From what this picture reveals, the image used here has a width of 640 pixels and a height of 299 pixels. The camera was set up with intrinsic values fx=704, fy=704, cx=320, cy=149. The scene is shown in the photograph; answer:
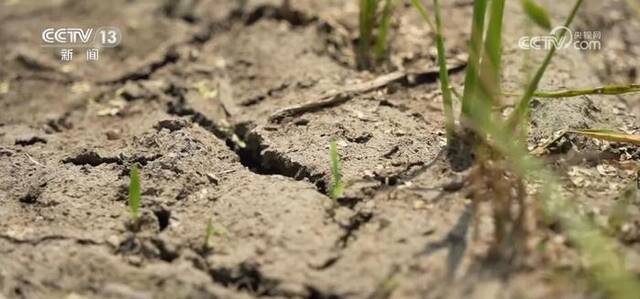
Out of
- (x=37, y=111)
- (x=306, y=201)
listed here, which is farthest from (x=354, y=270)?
(x=37, y=111)

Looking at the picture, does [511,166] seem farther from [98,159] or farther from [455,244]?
[98,159]

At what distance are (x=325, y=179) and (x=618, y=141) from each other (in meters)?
0.63

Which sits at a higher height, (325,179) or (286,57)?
(286,57)

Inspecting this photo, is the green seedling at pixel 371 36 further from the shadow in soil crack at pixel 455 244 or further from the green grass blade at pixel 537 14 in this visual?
the shadow in soil crack at pixel 455 244

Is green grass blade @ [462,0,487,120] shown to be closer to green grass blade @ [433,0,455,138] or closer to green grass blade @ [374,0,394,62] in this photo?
green grass blade @ [433,0,455,138]

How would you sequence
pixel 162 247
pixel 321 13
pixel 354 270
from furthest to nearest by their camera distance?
1. pixel 321 13
2. pixel 162 247
3. pixel 354 270

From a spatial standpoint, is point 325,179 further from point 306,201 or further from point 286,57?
point 286,57

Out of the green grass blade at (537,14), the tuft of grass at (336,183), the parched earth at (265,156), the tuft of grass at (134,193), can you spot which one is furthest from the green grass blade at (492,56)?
the tuft of grass at (134,193)

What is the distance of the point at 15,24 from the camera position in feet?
7.68
